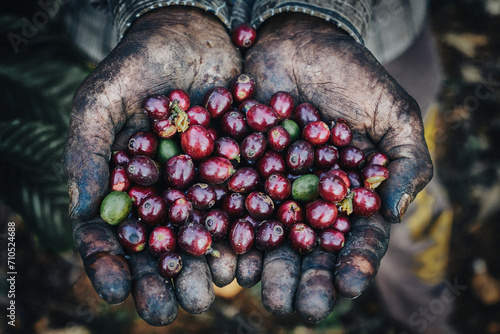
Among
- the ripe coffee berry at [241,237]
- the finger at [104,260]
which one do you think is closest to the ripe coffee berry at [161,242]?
the finger at [104,260]

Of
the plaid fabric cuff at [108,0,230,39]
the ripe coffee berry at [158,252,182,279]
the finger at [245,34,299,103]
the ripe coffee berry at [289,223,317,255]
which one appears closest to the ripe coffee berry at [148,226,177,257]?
the ripe coffee berry at [158,252,182,279]

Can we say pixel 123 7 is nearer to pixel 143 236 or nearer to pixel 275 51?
pixel 275 51

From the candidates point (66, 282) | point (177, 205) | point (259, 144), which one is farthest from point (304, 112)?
point (66, 282)

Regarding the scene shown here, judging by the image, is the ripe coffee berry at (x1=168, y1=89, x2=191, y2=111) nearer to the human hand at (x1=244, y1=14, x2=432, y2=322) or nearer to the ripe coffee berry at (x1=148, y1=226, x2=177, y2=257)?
the human hand at (x1=244, y1=14, x2=432, y2=322)

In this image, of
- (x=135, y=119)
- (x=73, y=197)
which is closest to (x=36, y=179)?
(x=135, y=119)

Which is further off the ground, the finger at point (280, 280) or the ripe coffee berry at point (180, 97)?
the ripe coffee berry at point (180, 97)

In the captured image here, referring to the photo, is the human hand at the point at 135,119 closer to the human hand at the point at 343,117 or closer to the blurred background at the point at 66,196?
the human hand at the point at 343,117

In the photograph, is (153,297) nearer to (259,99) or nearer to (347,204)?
(347,204)
